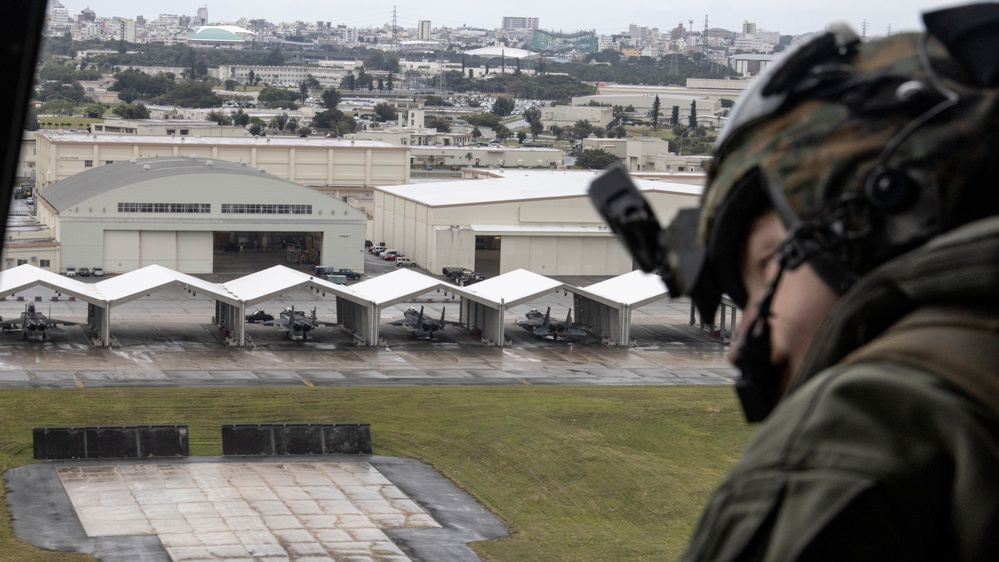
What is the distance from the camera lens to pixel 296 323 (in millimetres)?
52469

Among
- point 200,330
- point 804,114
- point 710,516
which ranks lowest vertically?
point 200,330

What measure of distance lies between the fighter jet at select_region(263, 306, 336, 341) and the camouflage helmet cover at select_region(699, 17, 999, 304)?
50419 millimetres

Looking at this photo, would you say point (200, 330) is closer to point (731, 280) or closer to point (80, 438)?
point (80, 438)

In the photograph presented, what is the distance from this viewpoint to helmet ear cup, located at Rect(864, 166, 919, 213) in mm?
2027

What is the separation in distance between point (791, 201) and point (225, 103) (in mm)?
176489

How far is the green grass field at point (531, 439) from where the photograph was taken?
96.9ft

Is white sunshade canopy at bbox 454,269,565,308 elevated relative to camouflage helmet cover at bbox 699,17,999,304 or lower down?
lower down

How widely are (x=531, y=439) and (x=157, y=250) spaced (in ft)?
122

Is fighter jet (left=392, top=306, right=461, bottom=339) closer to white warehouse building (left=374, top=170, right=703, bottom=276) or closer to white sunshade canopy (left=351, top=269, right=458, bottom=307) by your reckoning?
white sunshade canopy (left=351, top=269, right=458, bottom=307)

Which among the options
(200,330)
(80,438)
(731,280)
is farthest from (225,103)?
(731,280)

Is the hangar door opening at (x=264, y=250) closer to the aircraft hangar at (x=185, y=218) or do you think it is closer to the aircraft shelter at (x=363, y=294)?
the aircraft hangar at (x=185, y=218)

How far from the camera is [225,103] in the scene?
173125mm

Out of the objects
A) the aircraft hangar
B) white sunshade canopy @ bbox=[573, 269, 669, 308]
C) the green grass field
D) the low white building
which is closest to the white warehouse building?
the aircraft hangar

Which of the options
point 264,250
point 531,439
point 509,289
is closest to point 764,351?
point 531,439
